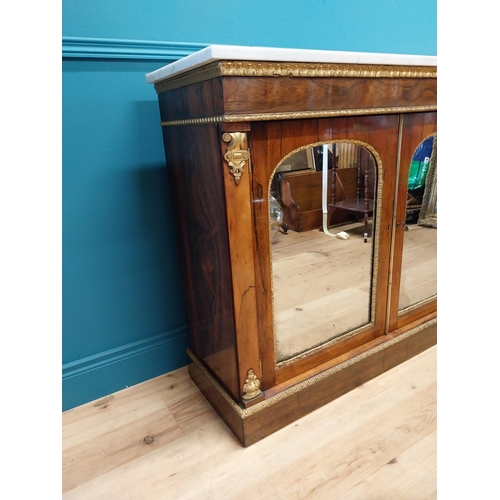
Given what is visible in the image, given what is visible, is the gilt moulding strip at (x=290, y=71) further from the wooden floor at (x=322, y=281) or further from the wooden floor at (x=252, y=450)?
the wooden floor at (x=252, y=450)

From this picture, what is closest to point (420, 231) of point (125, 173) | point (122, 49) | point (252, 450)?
point (252, 450)

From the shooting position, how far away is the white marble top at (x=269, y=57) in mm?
754

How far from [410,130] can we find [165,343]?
1.10m

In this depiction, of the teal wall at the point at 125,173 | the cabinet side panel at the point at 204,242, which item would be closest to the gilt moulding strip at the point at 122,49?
the teal wall at the point at 125,173

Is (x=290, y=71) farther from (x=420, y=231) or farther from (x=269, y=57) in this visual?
(x=420, y=231)

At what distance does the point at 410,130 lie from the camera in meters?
1.16

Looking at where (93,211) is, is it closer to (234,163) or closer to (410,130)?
(234,163)

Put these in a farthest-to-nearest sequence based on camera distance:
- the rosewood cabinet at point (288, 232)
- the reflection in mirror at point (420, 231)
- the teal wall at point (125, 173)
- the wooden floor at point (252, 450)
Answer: the reflection in mirror at point (420, 231) → the teal wall at point (125, 173) → the wooden floor at point (252, 450) → the rosewood cabinet at point (288, 232)

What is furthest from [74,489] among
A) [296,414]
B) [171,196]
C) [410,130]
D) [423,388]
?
[410,130]

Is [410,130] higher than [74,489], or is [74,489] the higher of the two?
[410,130]

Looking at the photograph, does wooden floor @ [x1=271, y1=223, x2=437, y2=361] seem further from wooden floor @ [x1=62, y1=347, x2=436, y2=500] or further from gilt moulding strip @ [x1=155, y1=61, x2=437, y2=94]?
gilt moulding strip @ [x1=155, y1=61, x2=437, y2=94]

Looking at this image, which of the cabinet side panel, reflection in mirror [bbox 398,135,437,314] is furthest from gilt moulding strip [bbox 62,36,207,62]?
reflection in mirror [bbox 398,135,437,314]

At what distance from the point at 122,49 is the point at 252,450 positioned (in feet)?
3.97

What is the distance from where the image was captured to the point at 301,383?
3.70 feet
